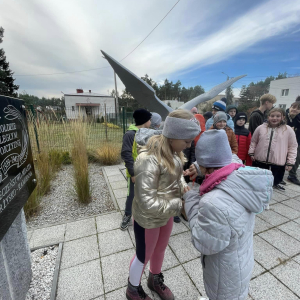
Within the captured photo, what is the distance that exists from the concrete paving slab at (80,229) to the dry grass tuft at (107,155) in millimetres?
3051

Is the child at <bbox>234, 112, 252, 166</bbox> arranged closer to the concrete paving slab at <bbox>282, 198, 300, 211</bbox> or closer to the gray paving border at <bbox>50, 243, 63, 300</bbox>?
the concrete paving slab at <bbox>282, 198, 300, 211</bbox>

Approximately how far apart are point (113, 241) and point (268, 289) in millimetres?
1730

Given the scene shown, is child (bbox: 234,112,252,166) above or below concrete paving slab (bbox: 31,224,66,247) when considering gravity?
above

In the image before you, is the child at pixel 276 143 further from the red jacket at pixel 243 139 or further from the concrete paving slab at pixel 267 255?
the concrete paving slab at pixel 267 255

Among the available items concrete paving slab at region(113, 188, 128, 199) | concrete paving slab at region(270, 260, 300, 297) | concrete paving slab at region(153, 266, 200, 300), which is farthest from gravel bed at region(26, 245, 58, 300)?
concrete paving slab at region(270, 260, 300, 297)

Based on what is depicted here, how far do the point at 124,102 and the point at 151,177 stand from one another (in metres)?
43.7

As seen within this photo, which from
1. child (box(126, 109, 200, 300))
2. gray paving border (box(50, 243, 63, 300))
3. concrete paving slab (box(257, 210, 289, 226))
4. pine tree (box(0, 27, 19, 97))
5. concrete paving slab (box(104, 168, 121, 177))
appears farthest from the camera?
pine tree (box(0, 27, 19, 97))

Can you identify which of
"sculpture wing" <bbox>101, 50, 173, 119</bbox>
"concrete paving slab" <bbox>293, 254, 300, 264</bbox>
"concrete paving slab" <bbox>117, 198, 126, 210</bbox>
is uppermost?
"sculpture wing" <bbox>101, 50, 173, 119</bbox>

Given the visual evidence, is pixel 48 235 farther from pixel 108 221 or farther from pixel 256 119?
pixel 256 119

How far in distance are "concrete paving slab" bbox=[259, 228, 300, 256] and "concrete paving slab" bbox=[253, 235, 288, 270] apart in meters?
0.09

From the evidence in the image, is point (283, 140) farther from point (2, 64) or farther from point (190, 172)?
point (2, 64)

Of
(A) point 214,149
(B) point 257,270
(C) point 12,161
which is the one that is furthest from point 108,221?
(A) point 214,149

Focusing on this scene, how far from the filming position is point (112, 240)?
218 centimetres

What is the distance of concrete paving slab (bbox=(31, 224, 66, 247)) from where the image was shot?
2156mm
